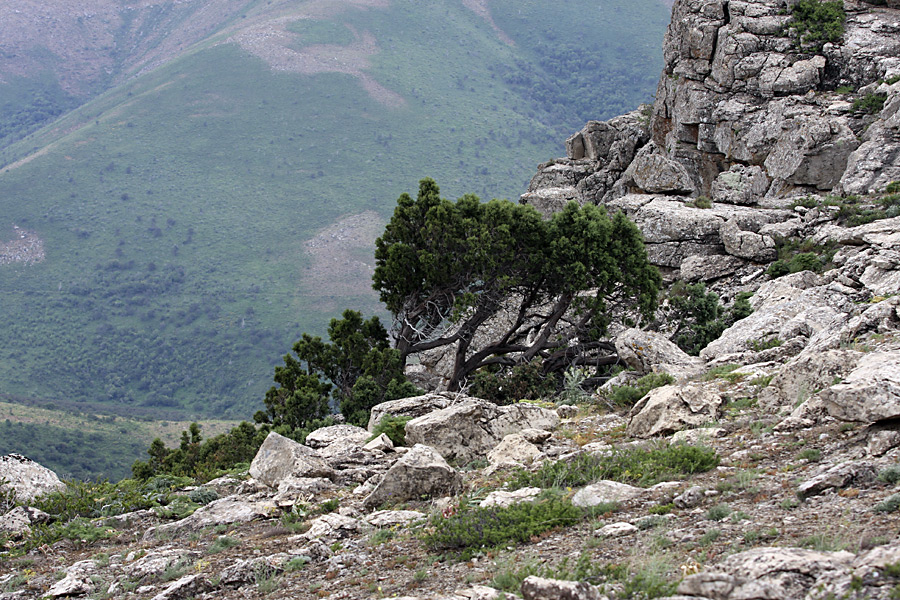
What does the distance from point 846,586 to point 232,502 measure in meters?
8.96

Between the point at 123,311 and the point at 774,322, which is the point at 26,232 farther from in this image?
the point at 774,322

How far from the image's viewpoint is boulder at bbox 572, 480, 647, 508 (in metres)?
8.78

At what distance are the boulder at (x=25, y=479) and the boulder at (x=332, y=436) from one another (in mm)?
4689

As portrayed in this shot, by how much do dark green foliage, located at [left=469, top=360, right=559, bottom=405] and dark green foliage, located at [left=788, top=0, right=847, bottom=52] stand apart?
1903 cm

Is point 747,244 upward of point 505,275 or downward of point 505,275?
downward

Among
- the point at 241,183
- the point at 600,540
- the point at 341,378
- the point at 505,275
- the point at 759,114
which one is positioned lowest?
the point at 600,540

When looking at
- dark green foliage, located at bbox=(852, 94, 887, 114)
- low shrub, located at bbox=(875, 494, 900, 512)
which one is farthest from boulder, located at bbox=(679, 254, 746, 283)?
low shrub, located at bbox=(875, 494, 900, 512)

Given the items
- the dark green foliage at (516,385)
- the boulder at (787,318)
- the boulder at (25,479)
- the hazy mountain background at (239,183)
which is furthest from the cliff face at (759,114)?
the hazy mountain background at (239,183)

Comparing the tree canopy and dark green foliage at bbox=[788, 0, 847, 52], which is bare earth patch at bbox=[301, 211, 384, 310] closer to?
dark green foliage at bbox=[788, 0, 847, 52]

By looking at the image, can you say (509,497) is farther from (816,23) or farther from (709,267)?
(816,23)

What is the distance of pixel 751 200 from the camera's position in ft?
92.3

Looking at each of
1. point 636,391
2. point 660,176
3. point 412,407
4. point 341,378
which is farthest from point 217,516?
point 660,176

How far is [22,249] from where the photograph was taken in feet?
398

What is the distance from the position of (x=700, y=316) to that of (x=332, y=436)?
11478 mm
